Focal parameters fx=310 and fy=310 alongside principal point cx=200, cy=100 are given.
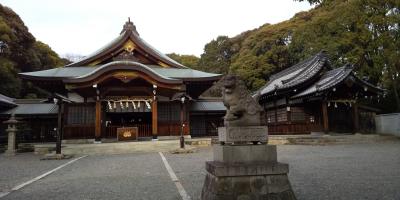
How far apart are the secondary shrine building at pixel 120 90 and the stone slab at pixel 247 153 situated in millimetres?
11820

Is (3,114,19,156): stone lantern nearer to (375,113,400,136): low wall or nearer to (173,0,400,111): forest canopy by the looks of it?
(173,0,400,111): forest canopy

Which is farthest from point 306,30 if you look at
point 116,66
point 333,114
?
point 116,66

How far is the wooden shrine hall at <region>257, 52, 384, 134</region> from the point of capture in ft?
62.5

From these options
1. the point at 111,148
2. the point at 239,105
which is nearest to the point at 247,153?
the point at 239,105

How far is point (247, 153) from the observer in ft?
15.5

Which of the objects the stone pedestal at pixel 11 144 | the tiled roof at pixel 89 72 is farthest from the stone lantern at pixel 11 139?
the tiled roof at pixel 89 72

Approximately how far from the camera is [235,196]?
446cm

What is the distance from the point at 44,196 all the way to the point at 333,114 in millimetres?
19276

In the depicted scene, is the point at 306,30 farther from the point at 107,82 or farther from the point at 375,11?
the point at 107,82

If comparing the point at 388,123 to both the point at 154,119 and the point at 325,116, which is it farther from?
the point at 154,119

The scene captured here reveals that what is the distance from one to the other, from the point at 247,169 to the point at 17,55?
34.4m

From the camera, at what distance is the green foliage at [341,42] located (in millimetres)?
15758

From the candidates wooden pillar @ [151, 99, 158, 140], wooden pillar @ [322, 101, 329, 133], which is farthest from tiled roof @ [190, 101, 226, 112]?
wooden pillar @ [322, 101, 329, 133]

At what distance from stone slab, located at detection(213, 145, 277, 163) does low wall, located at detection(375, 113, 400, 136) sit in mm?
18241
